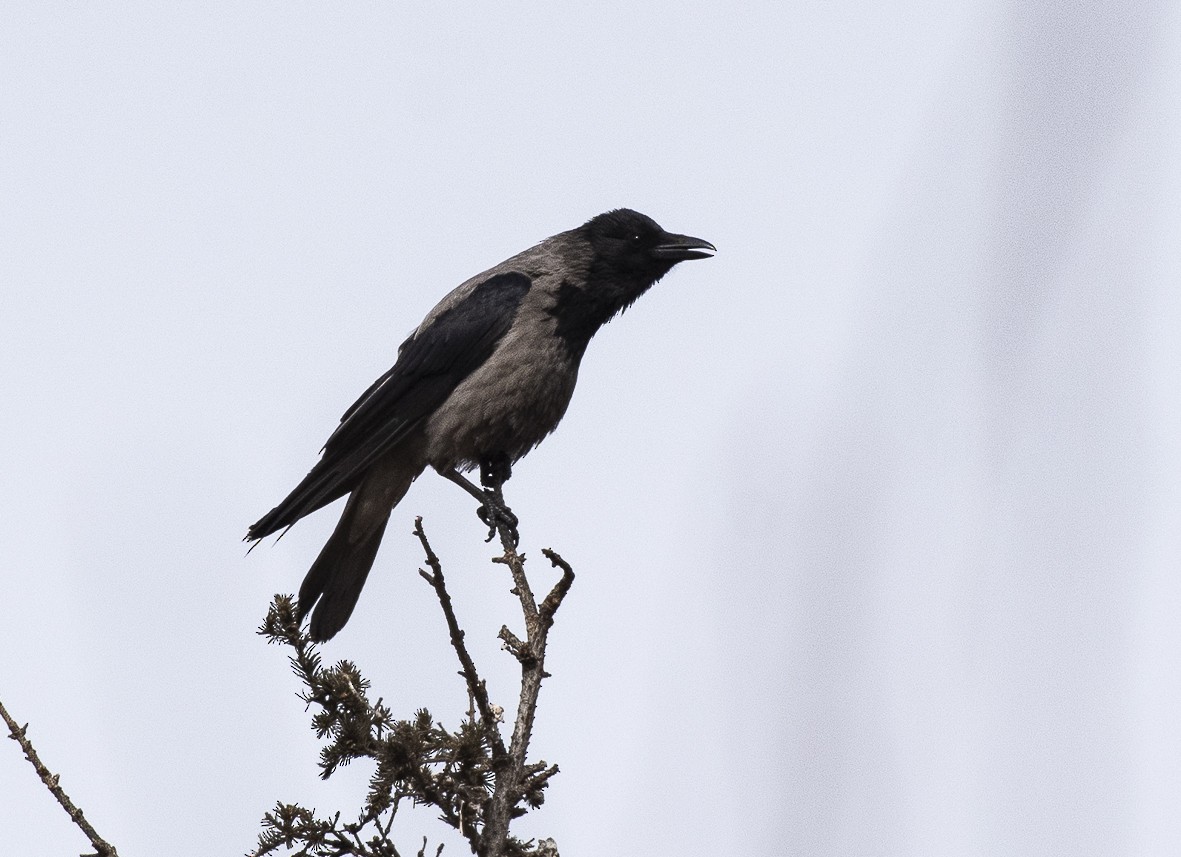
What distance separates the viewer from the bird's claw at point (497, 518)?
575cm

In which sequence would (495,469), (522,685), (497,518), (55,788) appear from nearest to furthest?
(55,788) < (522,685) < (497,518) < (495,469)

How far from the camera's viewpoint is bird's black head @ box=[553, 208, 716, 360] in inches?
261

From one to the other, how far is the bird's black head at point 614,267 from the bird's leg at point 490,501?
2.68ft

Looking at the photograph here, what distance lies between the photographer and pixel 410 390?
631cm

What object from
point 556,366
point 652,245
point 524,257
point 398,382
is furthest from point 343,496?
point 652,245

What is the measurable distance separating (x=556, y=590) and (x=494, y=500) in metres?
1.99

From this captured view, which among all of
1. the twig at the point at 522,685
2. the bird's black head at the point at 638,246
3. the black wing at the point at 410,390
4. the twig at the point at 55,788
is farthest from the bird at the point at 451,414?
the twig at the point at 55,788

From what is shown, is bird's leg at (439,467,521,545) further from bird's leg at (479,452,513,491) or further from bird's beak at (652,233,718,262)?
bird's beak at (652,233,718,262)

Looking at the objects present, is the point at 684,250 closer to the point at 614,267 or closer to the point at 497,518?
the point at 614,267

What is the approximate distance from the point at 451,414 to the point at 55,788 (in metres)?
3.27

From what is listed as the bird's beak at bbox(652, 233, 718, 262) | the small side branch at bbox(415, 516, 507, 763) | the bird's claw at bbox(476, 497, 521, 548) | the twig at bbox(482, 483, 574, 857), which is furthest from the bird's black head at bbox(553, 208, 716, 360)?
the small side branch at bbox(415, 516, 507, 763)

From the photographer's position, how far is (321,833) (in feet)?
11.5

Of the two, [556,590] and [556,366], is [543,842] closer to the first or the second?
[556,590]

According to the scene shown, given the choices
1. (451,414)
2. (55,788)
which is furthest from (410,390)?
(55,788)
